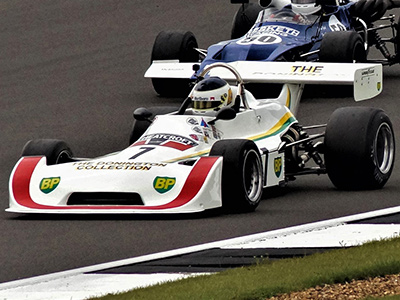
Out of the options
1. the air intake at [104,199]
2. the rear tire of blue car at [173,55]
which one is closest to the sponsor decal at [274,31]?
the rear tire of blue car at [173,55]

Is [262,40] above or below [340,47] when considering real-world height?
above

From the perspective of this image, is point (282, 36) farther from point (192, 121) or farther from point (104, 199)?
point (104, 199)

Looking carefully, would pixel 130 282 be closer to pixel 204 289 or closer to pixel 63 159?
pixel 204 289

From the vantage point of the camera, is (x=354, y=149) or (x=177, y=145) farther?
(x=354, y=149)

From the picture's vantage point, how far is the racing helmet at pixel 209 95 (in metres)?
14.9

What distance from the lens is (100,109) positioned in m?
22.4

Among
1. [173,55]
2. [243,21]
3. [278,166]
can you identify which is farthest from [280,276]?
[243,21]

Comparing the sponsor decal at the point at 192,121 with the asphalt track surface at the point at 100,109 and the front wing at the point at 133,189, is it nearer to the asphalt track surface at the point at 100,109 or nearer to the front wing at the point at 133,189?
the front wing at the point at 133,189

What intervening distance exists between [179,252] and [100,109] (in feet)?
35.8

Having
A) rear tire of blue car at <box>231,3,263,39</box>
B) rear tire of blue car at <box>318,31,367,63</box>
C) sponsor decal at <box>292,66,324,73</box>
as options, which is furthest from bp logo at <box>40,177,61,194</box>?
rear tire of blue car at <box>231,3,263,39</box>

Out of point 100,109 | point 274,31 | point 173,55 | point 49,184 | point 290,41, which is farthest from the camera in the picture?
point 173,55

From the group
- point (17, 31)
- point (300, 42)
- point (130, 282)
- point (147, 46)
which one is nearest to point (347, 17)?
point (300, 42)

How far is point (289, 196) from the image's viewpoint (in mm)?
15188

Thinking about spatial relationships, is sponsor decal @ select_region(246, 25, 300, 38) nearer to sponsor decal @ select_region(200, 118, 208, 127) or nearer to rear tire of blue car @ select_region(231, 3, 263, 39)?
rear tire of blue car @ select_region(231, 3, 263, 39)
